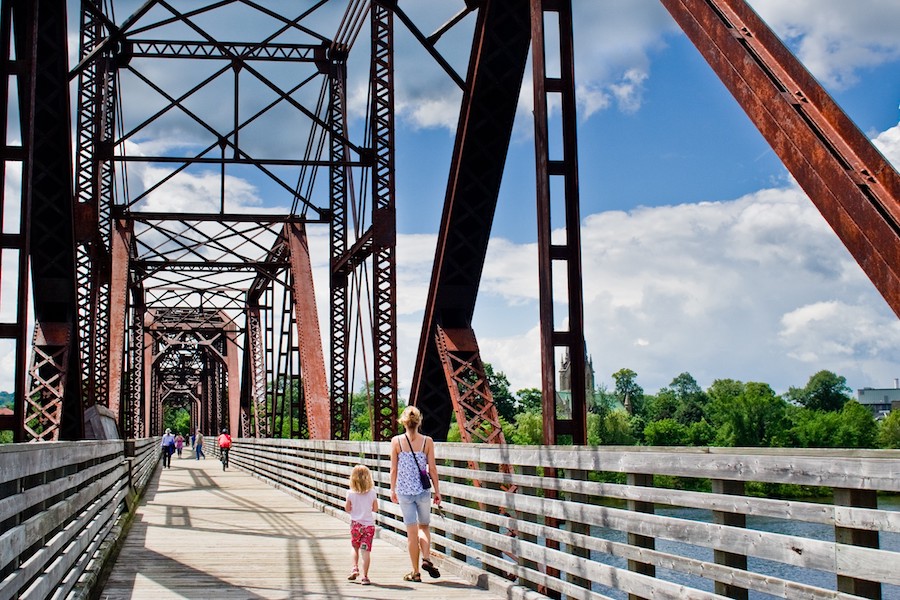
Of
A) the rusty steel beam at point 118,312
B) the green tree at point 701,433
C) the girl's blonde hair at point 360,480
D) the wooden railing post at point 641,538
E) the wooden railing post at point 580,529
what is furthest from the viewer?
the green tree at point 701,433

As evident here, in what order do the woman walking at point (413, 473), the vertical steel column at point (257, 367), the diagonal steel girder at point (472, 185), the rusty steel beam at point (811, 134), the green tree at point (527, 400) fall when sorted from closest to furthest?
the rusty steel beam at point (811, 134), the woman walking at point (413, 473), the diagonal steel girder at point (472, 185), the vertical steel column at point (257, 367), the green tree at point (527, 400)

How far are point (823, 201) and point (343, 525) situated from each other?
9.70 m

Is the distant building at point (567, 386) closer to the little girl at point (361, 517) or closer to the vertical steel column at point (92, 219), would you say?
the little girl at point (361, 517)

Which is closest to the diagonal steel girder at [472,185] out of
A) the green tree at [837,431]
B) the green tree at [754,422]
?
the green tree at [754,422]

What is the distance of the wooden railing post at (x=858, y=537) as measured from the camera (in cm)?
371

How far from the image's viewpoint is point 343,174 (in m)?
21.7

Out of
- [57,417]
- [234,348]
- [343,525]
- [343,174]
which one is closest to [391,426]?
[343,525]

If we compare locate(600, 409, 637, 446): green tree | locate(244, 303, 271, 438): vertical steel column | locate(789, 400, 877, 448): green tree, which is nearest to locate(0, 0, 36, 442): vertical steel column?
locate(244, 303, 271, 438): vertical steel column

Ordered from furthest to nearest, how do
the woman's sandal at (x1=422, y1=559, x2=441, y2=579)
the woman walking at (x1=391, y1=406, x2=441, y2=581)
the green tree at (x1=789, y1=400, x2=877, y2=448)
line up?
the green tree at (x1=789, y1=400, x2=877, y2=448) < the woman's sandal at (x1=422, y1=559, x2=441, y2=579) < the woman walking at (x1=391, y1=406, x2=441, y2=581)

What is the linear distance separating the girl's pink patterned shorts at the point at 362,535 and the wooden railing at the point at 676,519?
78 centimetres

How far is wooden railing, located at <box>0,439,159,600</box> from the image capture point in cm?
466

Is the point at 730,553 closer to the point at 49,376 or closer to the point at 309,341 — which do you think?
the point at 49,376

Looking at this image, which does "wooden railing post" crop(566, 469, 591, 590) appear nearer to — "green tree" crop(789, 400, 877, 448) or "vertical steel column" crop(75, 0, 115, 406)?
"vertical steel column" crop(75, 0, 115, 406)

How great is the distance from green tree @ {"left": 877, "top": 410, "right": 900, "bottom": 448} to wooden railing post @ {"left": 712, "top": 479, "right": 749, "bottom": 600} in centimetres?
8130
